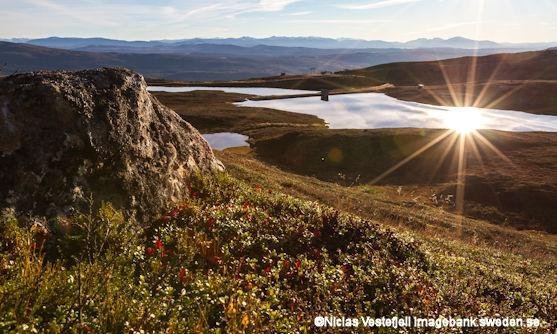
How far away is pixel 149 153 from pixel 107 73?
315 centimetres

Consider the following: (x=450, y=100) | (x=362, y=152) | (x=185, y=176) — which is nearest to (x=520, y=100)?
(x=450, y=100)

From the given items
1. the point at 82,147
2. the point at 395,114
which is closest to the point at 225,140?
the point at 395,114

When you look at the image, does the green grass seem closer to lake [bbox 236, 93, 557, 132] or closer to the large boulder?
the large boulder

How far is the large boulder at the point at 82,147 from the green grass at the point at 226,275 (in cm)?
84

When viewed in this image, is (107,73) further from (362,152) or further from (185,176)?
(362,152)

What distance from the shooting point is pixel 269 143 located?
73.9 meters

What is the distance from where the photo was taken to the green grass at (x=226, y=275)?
7820mm

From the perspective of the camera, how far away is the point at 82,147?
13.3 metres

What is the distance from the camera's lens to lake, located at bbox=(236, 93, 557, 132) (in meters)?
91.9

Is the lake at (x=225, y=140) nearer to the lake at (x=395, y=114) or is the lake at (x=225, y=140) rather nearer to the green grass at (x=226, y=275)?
the lake at (x=395, y=114)

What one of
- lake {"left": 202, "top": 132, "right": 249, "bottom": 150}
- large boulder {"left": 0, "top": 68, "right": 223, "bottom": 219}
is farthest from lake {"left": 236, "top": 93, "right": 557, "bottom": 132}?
large boulder {"left": 0, "top": 68, "right": 223, "bottom": 219}

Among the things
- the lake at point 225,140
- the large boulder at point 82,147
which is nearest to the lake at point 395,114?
the lake at point 225,140

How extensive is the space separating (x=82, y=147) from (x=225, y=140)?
66034mm

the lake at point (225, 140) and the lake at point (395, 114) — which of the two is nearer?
the lake at point (225, 140)
